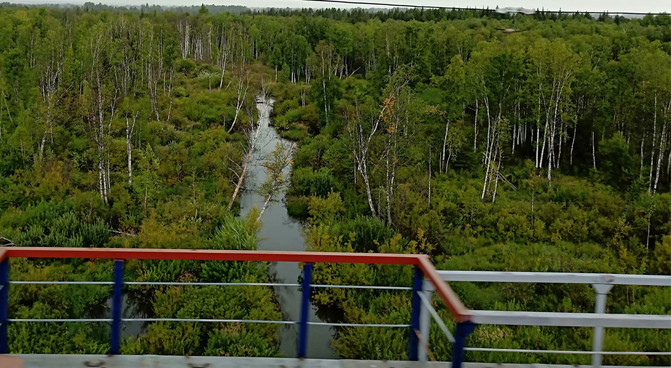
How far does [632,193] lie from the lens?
27391mm

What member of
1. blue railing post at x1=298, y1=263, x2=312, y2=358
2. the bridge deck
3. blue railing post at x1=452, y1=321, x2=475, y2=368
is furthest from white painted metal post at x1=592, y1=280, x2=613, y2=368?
blue railing post at x1=298, y1=263, x2=312, y2=358

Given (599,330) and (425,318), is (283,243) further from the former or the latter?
(599,330)

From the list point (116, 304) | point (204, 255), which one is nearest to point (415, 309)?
point (204, 255)

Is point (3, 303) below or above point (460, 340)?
below

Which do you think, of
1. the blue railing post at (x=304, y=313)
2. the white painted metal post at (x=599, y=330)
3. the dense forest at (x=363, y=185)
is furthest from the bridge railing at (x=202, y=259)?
the dense forest at (x=363, y=185)

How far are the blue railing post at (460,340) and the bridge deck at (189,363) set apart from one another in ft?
2.57

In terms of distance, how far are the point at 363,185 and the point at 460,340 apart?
2554 centimetres

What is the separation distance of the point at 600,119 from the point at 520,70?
508cm

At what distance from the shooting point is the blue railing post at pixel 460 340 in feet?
9.74

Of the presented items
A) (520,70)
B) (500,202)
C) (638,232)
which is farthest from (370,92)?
(638,232)

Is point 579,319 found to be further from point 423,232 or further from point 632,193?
point 632,193

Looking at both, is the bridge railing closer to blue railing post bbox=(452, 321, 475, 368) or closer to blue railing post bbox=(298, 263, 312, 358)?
blue railing post bbox=(298, 263, 312, 358)

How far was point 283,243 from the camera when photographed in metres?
24.6

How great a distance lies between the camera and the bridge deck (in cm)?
390
